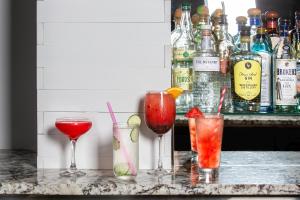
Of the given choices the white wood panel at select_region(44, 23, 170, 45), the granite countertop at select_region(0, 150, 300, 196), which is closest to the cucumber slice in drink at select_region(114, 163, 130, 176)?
the granite countertop at select_region(0, 150, 300, 196)

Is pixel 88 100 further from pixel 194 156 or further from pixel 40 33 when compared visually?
pixel 194 156

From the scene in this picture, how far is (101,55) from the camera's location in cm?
165

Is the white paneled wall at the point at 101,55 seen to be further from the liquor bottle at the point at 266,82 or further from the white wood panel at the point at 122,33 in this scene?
the liquor bottle at the point at 266,82

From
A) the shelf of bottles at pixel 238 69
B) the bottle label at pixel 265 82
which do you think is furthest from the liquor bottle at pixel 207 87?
the bottle label at pixel 265 82

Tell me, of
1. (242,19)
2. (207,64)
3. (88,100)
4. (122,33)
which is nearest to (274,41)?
(242,19)

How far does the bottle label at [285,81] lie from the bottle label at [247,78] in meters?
0.10

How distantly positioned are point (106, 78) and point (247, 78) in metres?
0.45

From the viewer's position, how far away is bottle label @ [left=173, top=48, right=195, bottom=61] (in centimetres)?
189

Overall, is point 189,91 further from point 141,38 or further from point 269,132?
point 269,132

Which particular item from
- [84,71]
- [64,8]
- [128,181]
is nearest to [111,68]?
[84,71]

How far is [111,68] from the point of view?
165 cm

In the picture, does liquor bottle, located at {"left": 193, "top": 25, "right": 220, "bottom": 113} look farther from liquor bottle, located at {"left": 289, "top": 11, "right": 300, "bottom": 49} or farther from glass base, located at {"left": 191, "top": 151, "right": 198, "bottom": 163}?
liquor bottle, located at {"left": 289, "top": 11, "right": 300, "bottom": 49}

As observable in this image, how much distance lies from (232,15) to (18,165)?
108cm

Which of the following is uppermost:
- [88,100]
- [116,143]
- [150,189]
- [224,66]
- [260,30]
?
[260,30]
